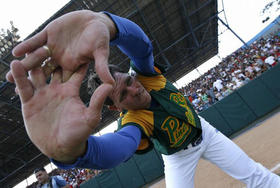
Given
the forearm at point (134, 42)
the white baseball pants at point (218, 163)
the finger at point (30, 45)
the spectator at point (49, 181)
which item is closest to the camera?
the finger at point (30, 45)

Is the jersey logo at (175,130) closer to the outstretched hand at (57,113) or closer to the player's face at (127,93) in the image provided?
the player's face at (127,93)

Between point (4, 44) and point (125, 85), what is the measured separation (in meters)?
10.0

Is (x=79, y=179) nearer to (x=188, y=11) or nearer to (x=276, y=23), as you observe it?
(x=188, y=11)

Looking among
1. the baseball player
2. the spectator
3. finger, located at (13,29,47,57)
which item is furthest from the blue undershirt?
the spectator

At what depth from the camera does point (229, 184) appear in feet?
10.2

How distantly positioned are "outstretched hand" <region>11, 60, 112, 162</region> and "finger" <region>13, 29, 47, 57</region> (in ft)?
0.23

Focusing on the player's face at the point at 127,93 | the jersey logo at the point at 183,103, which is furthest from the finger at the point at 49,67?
the jersey logo at the point at 183,103

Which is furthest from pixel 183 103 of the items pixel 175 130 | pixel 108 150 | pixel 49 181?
pixel 49 181

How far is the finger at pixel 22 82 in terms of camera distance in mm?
772

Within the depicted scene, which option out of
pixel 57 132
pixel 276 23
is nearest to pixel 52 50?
pixel 57 132

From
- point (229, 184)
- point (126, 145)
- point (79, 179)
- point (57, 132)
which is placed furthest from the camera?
point (79, 179)

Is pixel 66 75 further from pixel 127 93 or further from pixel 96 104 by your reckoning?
pixel 127 93

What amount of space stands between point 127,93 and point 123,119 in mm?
249

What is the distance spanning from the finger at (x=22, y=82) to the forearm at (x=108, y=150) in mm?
310
